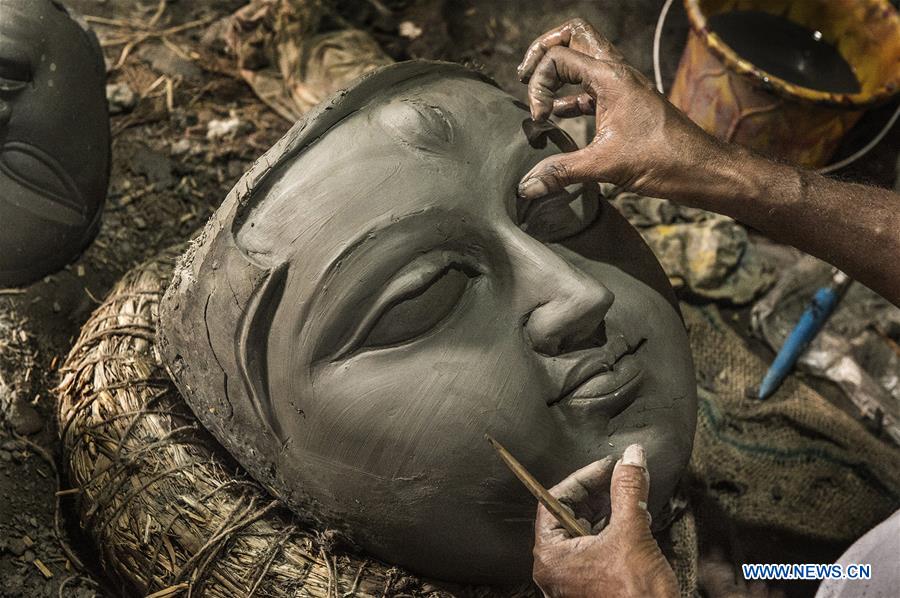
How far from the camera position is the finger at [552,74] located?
2.18m

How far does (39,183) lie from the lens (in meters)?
2.85

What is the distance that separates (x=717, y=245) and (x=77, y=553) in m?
2.72

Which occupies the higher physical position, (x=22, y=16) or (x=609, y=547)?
(x=22, y=16)

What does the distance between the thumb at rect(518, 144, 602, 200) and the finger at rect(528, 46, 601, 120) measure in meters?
0.19

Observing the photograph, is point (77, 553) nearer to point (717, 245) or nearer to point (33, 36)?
point (33, 36)

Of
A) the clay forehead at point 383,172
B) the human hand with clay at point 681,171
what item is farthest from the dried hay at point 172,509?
the human hand with clay at point 681,171

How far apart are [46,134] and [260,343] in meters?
1.35

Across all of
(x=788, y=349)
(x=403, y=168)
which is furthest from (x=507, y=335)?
(x=788, y=349)

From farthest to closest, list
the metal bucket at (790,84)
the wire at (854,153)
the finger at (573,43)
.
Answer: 1. the wire at (854,153)
2. the metal bucket at (790,84)
3. the finger at (573,43)

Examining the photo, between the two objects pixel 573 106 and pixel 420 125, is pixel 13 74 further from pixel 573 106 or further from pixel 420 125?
pixel 573 106

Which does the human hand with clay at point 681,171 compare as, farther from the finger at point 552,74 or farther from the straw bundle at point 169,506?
the straw bundle at point 169,506

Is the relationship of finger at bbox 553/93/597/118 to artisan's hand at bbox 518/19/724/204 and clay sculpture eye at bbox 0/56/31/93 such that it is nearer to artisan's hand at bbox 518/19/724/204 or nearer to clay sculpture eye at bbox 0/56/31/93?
artisan's hand at bbox 518/19/724/204

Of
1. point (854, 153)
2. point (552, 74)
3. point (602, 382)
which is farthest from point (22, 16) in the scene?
point (854, 153)

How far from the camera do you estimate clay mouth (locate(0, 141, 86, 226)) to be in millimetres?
2771
